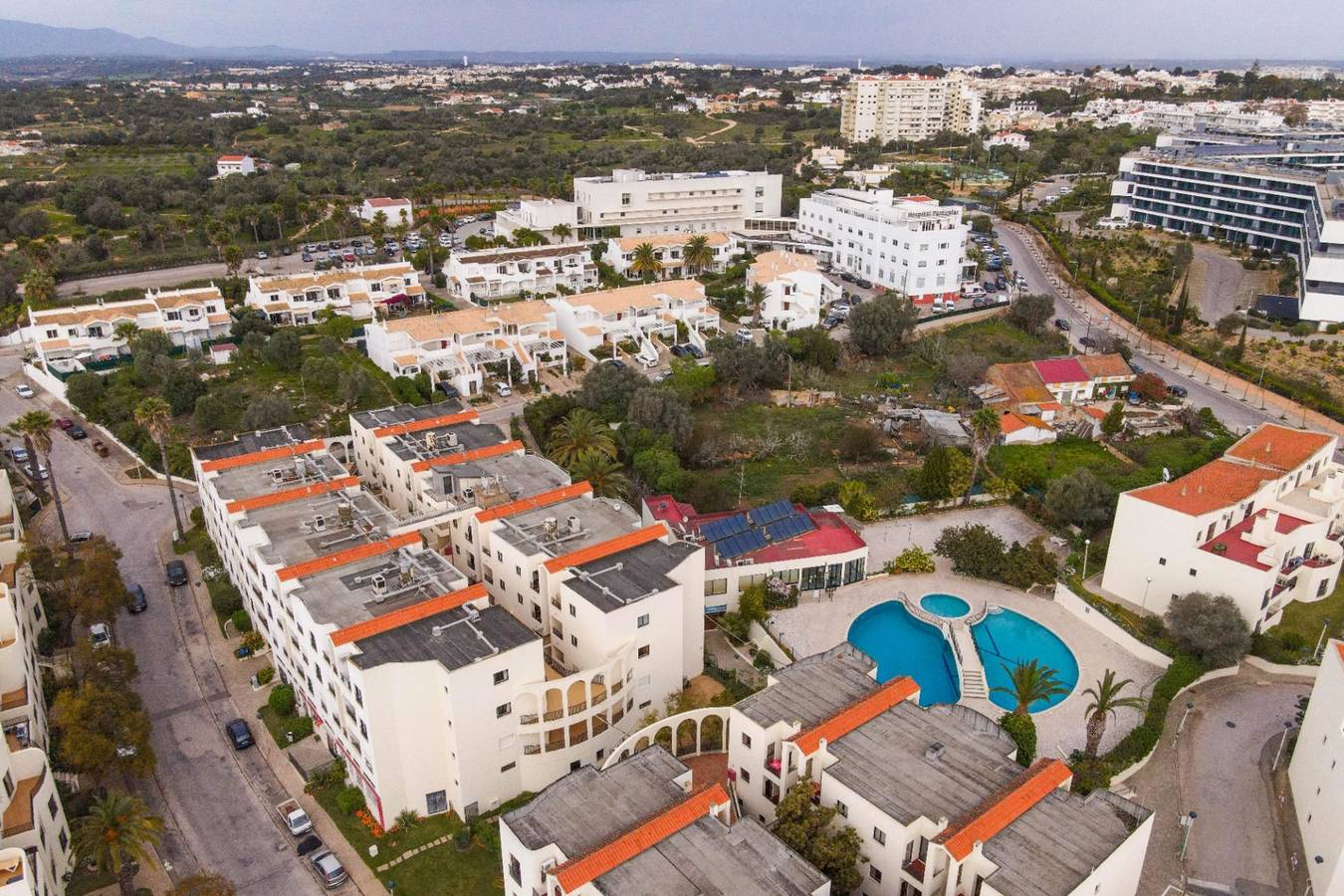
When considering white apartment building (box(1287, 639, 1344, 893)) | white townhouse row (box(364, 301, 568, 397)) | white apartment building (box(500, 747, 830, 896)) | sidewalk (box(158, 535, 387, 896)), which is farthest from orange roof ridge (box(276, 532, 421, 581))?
white apartment building (box(1287, 639, 1344, 893))

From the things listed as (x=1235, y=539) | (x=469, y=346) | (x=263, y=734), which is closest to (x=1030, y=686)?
(x=1235, y=539)

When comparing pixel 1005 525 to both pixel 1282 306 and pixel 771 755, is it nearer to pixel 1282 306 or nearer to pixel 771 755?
pixel 771 755

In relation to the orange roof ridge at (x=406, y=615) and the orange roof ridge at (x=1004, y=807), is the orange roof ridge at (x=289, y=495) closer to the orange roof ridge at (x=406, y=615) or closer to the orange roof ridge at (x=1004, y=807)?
the orange roof ridge at (x=406, y=615)

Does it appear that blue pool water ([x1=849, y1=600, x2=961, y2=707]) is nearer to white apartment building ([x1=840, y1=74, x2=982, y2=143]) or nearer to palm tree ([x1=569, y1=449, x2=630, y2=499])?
palm tree ([x1=569, y1=449, x2=630, y2=499])

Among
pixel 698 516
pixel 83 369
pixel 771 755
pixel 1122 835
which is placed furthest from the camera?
pixel 83 369

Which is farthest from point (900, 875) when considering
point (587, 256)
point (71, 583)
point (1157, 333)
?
point (587, 256)

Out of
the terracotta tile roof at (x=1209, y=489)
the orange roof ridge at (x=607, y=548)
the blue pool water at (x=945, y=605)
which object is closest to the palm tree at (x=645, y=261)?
the blue pool water at (x=945, y=605)
